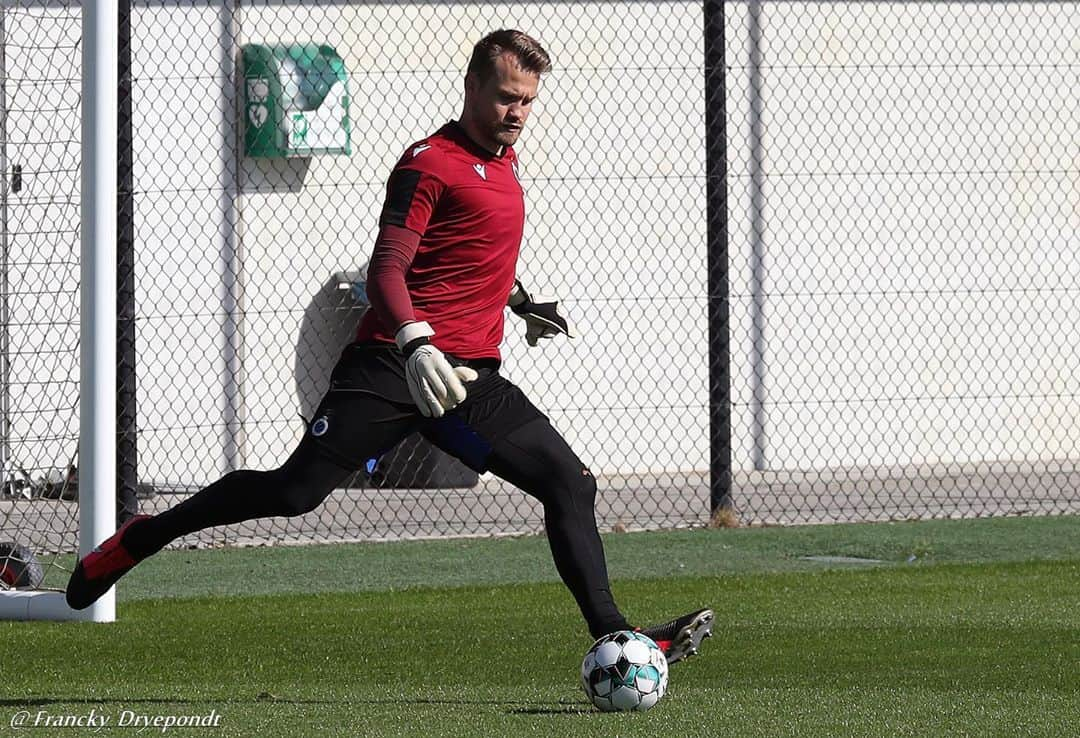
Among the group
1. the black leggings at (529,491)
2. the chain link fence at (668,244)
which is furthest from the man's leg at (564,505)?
the chain link fence at (668,244)

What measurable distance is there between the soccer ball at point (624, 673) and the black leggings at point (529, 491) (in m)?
0.18

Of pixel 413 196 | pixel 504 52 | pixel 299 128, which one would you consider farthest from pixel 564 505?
pixel 299 128

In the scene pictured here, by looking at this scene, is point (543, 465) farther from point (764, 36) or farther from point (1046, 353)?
point (1046, 353)

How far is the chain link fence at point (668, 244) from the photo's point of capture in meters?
12.7

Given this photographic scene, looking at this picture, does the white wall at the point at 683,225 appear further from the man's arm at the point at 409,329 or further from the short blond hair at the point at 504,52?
the man's arm at the point at 409,329

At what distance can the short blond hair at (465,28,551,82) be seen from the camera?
5.59 metres

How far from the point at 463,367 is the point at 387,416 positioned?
0.96 feet

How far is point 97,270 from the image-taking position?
749cm

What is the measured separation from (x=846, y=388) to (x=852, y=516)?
2824 mm

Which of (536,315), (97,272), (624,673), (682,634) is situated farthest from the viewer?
(97,272)

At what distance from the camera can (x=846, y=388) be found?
1436 cm

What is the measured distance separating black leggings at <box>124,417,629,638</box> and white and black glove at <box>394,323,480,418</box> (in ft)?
1.30

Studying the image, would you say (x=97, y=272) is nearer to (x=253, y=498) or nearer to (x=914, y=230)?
(x=253, y=498)

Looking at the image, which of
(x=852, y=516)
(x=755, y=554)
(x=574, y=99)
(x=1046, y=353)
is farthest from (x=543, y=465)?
(x=1046, y=353)
